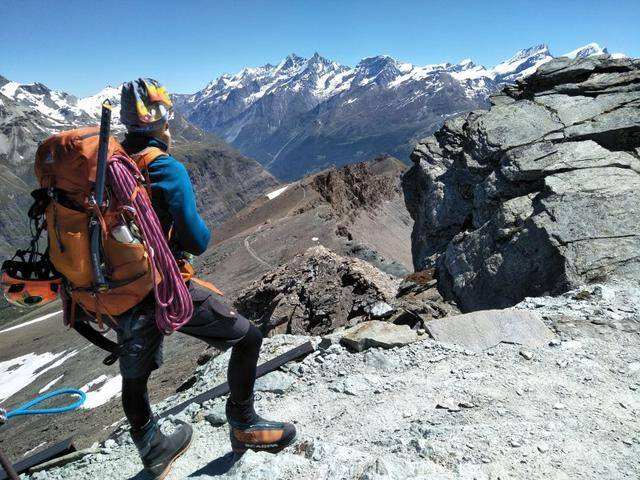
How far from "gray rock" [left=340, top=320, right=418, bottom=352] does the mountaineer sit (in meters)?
2.77

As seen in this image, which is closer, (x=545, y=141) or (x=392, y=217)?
(x=545, y=141)

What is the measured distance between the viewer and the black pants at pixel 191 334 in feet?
14.0

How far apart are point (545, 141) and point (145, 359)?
1083 centimetres

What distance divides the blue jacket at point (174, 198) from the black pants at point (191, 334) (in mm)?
596

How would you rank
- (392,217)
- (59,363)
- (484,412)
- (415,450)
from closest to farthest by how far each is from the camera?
(415,450) → (484,412) → (59,363) → (392,217)

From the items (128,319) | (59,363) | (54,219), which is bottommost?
(59,363)

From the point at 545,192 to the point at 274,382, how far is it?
23.3 feet

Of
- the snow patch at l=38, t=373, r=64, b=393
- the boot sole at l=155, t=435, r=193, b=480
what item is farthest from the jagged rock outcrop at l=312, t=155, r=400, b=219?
the boot sole at l=155, t=435, r=193, b=480

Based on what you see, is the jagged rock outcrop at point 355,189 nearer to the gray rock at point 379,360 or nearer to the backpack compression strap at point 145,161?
the gray rock at point 379,360

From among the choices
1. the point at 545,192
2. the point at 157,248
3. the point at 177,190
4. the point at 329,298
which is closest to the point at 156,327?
the point at 157,248

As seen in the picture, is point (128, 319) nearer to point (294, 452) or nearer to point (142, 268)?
point (142, 268)

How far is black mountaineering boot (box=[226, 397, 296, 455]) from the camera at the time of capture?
497 cm

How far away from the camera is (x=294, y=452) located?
5.09m

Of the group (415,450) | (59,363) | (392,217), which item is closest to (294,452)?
(415,450)
